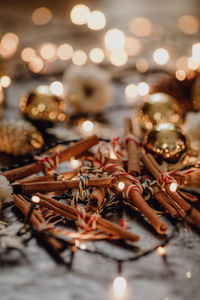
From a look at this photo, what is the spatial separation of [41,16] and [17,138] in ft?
6.39

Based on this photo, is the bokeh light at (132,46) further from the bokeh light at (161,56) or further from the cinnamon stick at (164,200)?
the cinnamon stick at (164,200)

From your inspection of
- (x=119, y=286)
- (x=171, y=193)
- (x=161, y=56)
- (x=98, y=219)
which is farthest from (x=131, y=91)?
(x=119, y=286)

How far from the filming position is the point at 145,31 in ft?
7.78

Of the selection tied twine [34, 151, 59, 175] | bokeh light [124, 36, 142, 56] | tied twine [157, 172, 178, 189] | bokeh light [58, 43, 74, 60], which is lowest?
tied twine [157, 172, 178, 189]

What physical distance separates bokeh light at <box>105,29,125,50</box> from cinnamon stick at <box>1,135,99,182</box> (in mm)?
1032

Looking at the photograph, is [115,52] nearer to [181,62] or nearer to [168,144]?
[181,62]

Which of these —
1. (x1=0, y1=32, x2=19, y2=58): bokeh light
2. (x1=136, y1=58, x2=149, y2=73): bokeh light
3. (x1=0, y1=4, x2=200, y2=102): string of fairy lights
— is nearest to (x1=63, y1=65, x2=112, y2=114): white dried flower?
(x1=0, y1=4, x2=200, y2=102): string of fairy lights

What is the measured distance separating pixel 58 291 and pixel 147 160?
440 millimetres

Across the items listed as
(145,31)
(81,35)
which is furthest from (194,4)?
(81,35)

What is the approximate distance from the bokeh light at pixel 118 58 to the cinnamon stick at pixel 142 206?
1168mm

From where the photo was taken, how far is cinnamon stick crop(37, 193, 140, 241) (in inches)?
28.6

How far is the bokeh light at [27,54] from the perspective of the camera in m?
1.99

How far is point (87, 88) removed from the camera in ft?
4.66

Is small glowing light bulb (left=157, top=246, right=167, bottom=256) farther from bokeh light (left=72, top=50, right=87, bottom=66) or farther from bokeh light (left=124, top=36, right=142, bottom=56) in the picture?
bokeh light (left=124, top=36, right=142, bottom=56)
